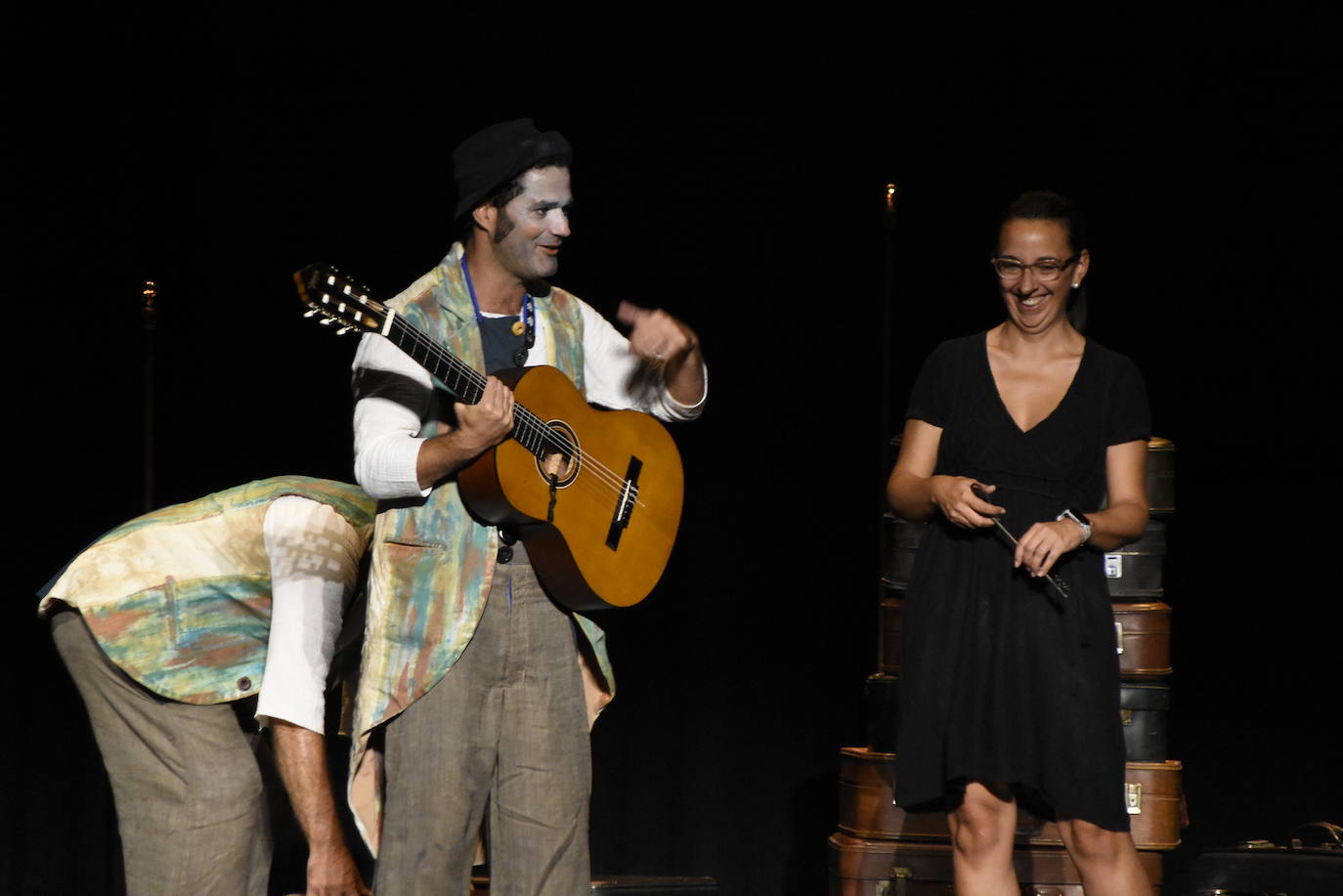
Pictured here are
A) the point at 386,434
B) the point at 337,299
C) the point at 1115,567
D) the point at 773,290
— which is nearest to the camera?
the point at 337,299

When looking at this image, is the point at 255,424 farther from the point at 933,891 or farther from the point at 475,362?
the point at 933,891

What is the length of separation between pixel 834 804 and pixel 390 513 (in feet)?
9.04

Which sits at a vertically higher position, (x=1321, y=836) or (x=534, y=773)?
(x=534, y=773)

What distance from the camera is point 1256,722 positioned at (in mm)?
4594

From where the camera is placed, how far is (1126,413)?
107 inches

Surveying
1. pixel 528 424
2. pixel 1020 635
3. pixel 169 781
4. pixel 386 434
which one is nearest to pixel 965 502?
pixel 1020 635

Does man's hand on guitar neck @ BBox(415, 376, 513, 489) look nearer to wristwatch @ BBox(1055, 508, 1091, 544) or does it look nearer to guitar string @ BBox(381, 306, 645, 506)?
guitar string @ BBox(381, 306, 645, 506)

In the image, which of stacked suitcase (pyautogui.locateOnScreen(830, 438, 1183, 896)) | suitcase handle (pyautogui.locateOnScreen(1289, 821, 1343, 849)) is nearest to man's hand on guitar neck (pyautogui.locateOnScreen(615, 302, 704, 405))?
stacked suitcase (pyautogui.locateOnScreen(830, 438, 1183, 896))

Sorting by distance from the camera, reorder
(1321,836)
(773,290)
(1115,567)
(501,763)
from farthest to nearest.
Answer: (773,290)
(1321,836)
(1115,567)
(501,763)

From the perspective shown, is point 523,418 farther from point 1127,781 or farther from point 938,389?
point 1127,781

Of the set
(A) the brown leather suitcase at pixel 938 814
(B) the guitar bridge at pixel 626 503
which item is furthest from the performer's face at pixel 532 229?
(A) the brown leather suitcase at pixel 938 814

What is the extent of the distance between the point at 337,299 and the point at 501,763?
0.85 metres

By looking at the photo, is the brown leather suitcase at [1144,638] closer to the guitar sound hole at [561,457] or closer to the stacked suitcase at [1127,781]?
the stacked suitcase at [1127,781]

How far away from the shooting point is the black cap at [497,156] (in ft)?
8.37
